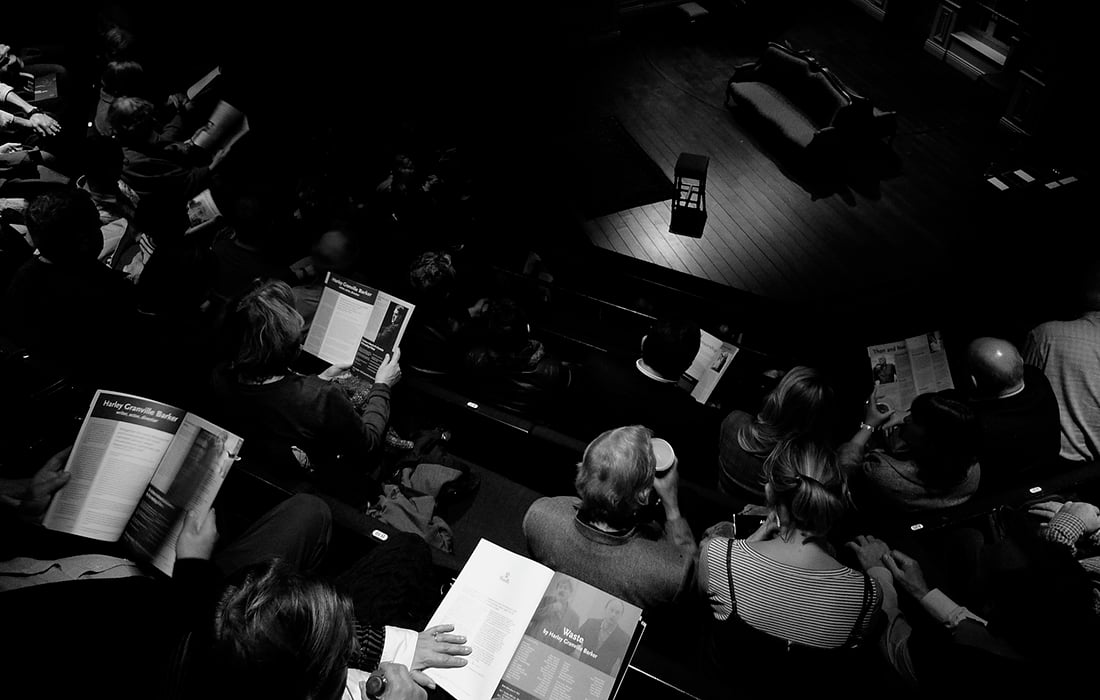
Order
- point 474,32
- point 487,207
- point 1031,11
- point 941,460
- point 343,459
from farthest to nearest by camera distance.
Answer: point 474,32 < point 1031,11 < point 487,207 < point 343,459 < point 941,460

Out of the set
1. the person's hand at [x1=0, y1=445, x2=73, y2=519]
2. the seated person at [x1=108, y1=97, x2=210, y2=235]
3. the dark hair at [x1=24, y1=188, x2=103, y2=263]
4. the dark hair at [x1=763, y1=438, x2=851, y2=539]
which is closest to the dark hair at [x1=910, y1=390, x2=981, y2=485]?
the dark hair at [x1=763, y1=438, x2=851, y2=539]

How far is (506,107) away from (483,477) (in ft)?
16.8

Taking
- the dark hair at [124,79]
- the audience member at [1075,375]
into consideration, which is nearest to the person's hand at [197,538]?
the audience member at [1075,375]

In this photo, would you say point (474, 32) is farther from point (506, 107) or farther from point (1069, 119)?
point (1069, 119)

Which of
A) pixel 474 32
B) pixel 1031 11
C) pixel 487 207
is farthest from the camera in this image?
pixel 474 32

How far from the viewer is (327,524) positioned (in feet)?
8.29

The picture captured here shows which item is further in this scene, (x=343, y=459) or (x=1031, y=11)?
(x=1031, y=11)

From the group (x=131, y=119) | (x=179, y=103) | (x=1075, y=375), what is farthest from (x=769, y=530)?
(x=179, y=103)

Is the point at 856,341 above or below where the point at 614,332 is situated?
above

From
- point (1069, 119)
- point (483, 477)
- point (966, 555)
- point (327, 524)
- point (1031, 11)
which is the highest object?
point (1031, 11)

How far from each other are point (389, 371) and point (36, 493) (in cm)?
137

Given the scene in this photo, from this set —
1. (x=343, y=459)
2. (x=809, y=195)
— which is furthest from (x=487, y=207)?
(x=343, y=459)

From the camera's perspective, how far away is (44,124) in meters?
5.36

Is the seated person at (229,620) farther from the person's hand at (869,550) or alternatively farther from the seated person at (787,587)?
the person's hand at (869,550)
